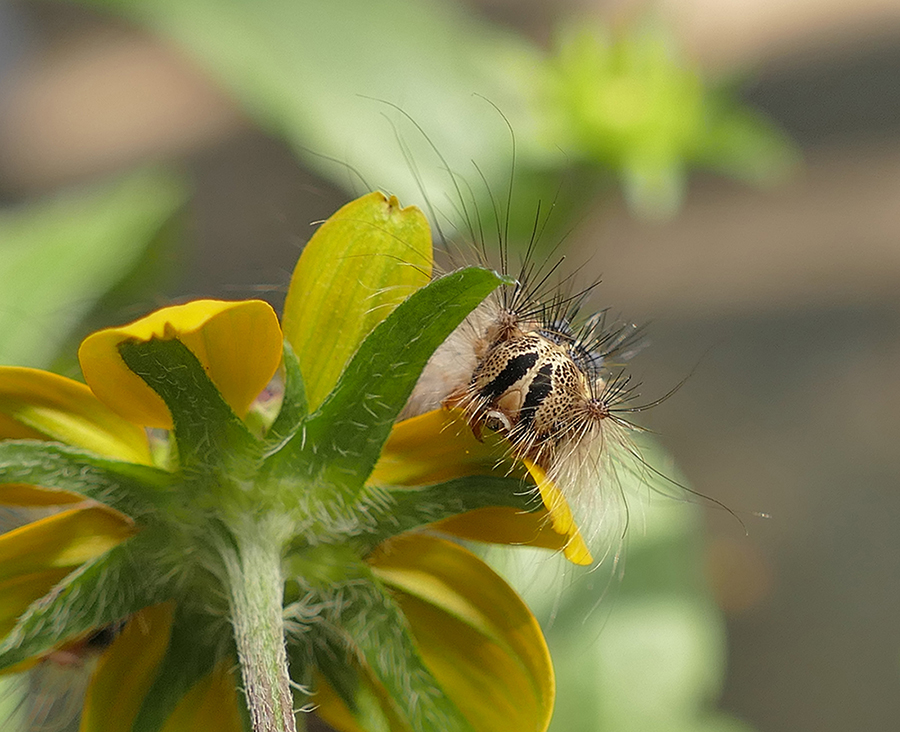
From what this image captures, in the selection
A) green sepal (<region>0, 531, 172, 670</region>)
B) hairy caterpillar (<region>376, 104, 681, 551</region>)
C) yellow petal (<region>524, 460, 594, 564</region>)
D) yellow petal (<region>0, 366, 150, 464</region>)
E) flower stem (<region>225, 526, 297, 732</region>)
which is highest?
hairy caterpillar (<region>376, 104, 681, 551</region>)

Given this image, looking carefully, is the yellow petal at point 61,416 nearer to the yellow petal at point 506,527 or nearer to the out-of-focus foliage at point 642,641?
the yellow petal at point 506,527

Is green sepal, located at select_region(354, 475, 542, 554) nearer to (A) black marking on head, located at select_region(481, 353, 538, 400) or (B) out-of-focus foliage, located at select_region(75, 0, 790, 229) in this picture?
(A) black marking on head, located at select_region(481, 353, 538, 400)

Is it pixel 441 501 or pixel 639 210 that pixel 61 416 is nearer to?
pixel 441 501

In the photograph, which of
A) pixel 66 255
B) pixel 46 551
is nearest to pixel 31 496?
pixel 46 551

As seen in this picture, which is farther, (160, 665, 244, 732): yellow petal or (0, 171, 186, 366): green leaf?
(0, 171, 186, 366): green leaf

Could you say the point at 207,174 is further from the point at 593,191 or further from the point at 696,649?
the point at 696,649

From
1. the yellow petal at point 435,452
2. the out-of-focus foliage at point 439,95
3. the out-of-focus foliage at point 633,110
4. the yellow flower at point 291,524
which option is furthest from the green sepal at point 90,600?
A: the out-of-focus foliage at point 633,110

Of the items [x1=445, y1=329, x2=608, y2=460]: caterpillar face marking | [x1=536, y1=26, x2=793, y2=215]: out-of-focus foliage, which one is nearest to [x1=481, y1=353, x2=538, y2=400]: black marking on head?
[x1=445, y1=329, x2=608, y2=460]: caterpillar face marking
